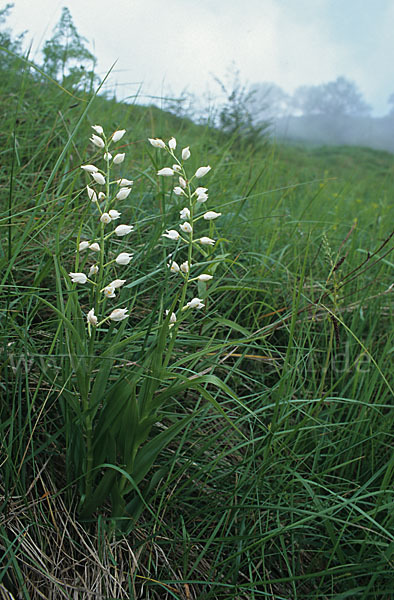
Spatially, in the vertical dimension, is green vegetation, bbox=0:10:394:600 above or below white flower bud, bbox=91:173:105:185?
below

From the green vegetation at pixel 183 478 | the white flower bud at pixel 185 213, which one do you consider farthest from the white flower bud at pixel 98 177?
the white flower bud at pixel 185 213

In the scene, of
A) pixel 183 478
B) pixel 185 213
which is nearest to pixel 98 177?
pixel 185 213

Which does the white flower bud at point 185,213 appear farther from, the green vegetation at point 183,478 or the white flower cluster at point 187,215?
the green vegetation at point 183,478

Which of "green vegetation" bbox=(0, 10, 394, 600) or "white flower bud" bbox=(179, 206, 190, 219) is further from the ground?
"white flower bud" bbox=(179, 206, 190, 219)

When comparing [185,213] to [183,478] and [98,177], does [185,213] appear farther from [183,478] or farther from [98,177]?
[183,478]

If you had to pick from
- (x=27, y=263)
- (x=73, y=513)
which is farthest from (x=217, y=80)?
→ (x=73, y=513)

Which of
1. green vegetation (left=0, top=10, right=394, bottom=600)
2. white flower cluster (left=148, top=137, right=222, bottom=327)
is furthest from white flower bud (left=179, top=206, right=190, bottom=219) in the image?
green vegetation (left=0, top=10, right=394, bottom=600)

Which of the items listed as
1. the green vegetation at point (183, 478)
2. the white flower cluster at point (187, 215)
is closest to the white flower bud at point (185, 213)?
the white flower cluster at point (187, 215)

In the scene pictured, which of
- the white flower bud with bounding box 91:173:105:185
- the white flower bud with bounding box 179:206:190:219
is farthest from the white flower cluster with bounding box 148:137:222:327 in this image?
the white flower bud with bounding box 91:173:105:185

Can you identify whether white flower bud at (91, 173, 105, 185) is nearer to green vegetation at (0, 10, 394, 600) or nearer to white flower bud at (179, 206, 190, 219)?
green vegetation at (0, 10, 394, 600)

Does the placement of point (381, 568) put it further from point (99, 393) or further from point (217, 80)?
point (217, 80)

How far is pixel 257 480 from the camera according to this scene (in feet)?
3.61

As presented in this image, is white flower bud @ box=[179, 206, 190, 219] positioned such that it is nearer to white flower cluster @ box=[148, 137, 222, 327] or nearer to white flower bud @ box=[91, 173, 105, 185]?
white flower cluster @ box=[148, 137, 222, 327]

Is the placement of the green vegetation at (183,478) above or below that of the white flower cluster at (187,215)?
below
